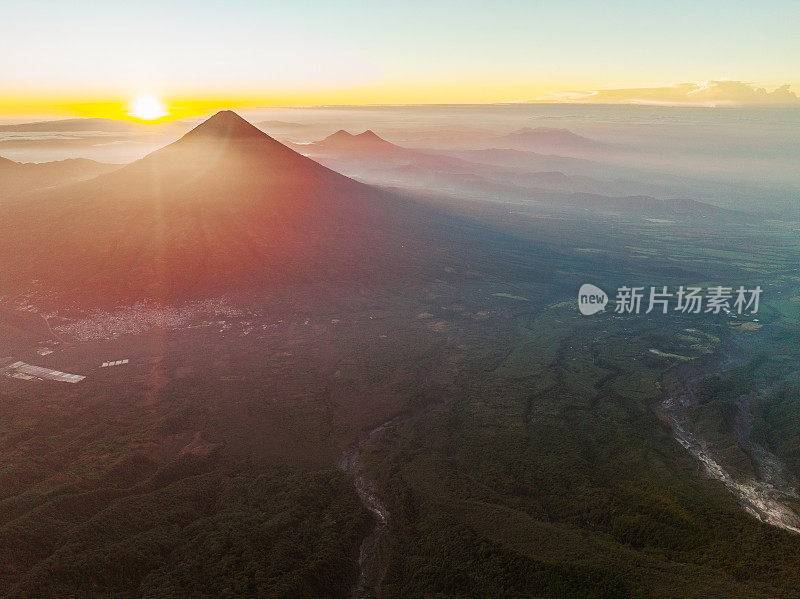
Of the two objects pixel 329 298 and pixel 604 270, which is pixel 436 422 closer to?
pixel 329 298

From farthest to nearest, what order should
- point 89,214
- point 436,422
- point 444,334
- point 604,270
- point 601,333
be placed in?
1. point 604,270
2. point 89,214
3. point 601,333
4. point 444,334
5. point 436,422

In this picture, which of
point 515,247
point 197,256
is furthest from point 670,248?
point 197,256

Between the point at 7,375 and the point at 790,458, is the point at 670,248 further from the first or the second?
the point at 7,375

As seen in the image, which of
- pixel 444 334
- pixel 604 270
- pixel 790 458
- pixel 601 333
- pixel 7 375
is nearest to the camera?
pixel 790 458

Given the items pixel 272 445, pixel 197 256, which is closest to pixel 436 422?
pixel 272 445

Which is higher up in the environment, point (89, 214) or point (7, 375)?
point (89, 214)

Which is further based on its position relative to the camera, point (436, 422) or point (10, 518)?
point (436, 422)

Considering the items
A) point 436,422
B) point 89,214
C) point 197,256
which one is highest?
→ point 89,214
